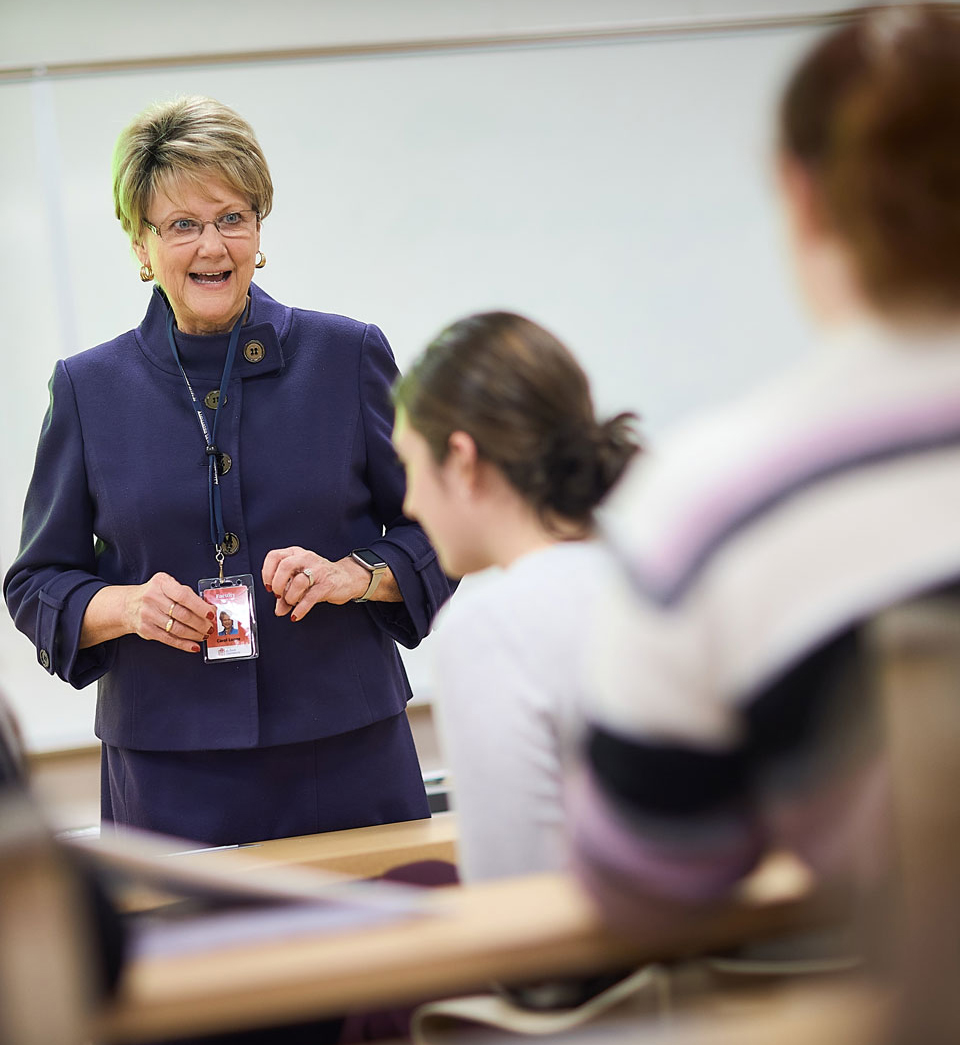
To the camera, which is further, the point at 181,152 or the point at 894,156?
the point at 181,152

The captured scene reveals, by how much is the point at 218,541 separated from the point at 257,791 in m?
0.43

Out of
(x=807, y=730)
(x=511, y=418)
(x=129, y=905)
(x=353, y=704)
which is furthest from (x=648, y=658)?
(x=353, y=704)

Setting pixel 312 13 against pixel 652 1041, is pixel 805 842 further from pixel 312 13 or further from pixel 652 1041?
pixel 312 13

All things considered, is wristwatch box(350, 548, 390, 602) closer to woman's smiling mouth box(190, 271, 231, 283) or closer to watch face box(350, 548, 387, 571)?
watch face box(350, 548, 387, 571)

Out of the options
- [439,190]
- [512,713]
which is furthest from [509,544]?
[439,190]

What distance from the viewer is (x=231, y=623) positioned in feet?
6.31

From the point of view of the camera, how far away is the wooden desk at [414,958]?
0.71 m

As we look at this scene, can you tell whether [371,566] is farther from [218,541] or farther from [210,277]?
[210,277]

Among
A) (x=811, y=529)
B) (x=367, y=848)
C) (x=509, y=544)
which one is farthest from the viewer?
(x=367, y=848)

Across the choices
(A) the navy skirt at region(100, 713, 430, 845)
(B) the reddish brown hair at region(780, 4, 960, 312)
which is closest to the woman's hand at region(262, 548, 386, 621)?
(A) the navy skirt at region(100, 713, 430, 845)

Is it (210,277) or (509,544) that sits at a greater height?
(210,277)

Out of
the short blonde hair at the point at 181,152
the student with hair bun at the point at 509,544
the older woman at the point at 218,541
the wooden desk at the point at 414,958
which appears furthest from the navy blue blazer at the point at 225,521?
the wooden desk at the point at 414,958

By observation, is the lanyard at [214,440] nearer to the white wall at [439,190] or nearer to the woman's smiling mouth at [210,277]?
the woman's smiling mouth at [210,277]

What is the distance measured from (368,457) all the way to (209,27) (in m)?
1.90
